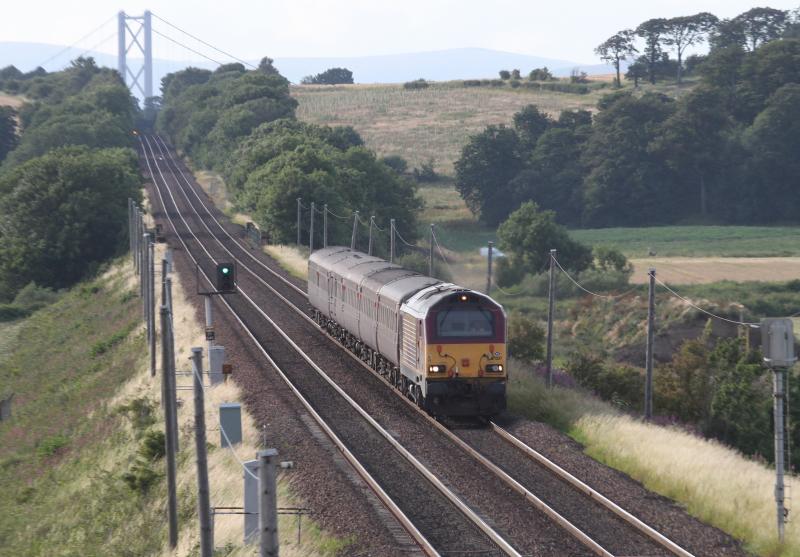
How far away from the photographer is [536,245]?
83938mm

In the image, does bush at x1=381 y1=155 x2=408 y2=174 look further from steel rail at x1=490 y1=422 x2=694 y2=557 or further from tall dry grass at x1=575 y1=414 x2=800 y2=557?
tall dry grass at x1=575 y1=414 x2=800 y2=557

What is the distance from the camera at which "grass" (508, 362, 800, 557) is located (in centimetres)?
1820

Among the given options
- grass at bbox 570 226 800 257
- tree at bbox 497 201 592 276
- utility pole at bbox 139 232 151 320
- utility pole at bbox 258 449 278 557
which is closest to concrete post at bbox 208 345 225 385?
utility pole at bbox 139 232 151 320

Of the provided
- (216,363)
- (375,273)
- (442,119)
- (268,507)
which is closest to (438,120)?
(442,119)

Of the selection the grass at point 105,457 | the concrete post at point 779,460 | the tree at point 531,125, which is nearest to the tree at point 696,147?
the tree at point 531,125

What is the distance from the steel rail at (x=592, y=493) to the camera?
1708cm

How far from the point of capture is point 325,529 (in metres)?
17.9

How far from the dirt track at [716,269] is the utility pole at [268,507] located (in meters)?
68.7

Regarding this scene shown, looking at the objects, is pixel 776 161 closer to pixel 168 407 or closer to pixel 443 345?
pixel 443 345

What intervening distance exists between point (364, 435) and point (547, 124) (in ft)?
382

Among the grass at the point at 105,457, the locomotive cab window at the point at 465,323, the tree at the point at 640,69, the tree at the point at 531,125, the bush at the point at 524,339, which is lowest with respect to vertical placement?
the grass at the point at 105,457

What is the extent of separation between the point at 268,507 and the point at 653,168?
11907cm

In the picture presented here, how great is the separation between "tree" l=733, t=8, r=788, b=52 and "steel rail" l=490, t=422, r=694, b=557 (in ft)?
551

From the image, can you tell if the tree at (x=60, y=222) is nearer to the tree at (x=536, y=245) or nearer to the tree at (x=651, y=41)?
the tree at (x=536, y=245)
